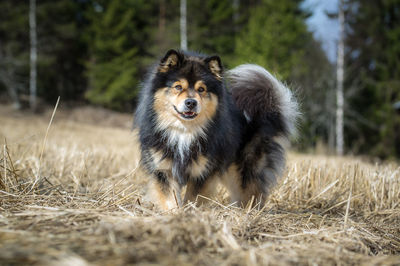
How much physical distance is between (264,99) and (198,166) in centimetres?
142

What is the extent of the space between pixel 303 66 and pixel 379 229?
51.9 ft

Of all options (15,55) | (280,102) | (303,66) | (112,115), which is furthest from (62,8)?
(280,102)

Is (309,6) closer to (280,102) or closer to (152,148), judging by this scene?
(280,102)

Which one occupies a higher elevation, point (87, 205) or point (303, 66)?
point (303, 66)

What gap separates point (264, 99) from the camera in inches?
164

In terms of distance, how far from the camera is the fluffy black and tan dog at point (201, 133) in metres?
3.45

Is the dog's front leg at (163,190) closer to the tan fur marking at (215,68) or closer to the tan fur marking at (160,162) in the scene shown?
the tan fur marking at (160,162)

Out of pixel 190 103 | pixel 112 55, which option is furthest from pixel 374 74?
pixel 190 103

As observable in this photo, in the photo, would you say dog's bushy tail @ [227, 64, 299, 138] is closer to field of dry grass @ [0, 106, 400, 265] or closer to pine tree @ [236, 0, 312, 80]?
field of dry grass @ [0, 106, 400, 265]

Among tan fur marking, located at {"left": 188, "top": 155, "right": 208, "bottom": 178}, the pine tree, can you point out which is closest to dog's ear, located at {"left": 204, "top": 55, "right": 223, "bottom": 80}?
tan fur marking, located at {"left": 188, "top": 155, "right": 208, "bottom": 178}

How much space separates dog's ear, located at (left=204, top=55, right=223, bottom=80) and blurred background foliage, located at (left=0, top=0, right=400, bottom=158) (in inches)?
556

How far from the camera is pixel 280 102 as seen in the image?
4.23 m

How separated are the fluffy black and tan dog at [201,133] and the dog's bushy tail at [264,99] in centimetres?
1

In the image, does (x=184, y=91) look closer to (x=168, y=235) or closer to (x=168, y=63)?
(x=168, y=63)
